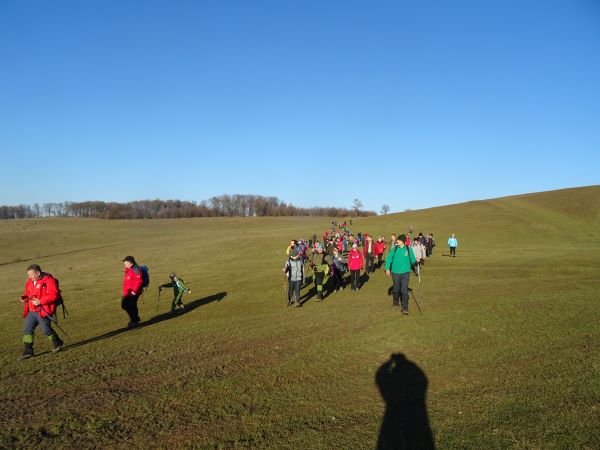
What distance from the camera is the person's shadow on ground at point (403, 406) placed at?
5023 millimetres

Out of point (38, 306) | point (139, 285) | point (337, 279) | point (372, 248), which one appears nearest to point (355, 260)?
Result: point (337, 279)

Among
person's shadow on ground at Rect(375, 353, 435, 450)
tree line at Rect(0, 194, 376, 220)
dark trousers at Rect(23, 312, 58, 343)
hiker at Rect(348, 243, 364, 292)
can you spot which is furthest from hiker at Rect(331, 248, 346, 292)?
tree line at Rect(0, 194, 376, 220)

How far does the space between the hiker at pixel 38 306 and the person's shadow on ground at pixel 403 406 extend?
721 centimetres

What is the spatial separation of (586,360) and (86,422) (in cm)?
777

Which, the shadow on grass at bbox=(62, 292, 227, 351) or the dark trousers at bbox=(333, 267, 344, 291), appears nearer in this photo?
the shadow on grass at bbox=(62, 292, 227, 351)

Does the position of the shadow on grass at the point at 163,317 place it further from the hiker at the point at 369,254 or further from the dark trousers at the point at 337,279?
the hiker at the point at 369,254

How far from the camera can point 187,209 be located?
522 feet

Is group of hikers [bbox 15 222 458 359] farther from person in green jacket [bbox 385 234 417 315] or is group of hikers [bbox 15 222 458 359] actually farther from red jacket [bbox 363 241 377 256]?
red jacket [bbox 363 241 377 256]

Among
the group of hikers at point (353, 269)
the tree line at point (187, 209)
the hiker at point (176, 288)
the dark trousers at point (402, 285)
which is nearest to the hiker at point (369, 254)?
the group of hikers at point (353, 269)

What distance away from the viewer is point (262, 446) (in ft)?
16.5

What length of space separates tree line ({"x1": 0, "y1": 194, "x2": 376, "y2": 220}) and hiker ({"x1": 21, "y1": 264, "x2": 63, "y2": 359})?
142 m

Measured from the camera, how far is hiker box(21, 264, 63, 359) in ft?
30.0

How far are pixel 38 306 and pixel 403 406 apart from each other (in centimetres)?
795

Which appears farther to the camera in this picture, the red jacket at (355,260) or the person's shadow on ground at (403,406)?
the red jacket at (355,260)
